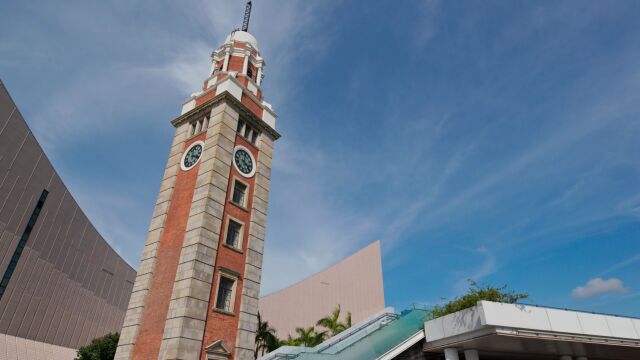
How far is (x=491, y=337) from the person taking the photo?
16188mm

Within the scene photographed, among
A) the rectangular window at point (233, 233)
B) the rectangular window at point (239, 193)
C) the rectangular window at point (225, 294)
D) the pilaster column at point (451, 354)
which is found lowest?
the pilaster column at point (451, 354)

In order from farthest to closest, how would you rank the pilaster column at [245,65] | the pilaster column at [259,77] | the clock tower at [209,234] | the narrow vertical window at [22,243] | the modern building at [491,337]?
the narrow vertical window at [22,243], the pilaster column at [259,77], the pilaster column at [245,65], the clock tower at [209,234], the modern building at [491,337]

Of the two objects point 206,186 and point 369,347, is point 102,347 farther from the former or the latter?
point 369,347

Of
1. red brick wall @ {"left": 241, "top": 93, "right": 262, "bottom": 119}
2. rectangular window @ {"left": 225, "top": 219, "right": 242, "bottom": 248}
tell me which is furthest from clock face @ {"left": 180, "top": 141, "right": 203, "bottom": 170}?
rectangular window @ {"left": 225, "top": 219, "right": 242, "bottom": 248}

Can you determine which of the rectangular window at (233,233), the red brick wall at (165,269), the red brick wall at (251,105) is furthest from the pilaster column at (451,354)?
the red brick wall at (251,105)

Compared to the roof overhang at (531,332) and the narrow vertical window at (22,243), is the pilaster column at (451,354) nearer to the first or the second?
the roof overhang at (531,332)

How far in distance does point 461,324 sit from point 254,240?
11867 millimetres

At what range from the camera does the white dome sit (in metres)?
31.8

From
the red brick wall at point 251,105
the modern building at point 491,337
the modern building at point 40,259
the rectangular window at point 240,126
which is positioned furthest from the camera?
the modern building at point 40,259

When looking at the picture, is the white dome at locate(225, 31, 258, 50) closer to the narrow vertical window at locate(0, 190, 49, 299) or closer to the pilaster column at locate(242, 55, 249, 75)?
the pilaster column at locate(242, 55, 249, 75)

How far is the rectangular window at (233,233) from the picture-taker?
22.5 meters

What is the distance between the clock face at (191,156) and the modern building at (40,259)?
2140cm

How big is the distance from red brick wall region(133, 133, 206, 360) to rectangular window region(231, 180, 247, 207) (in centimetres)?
232

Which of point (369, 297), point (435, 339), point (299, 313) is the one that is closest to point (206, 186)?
point (435, 339)
